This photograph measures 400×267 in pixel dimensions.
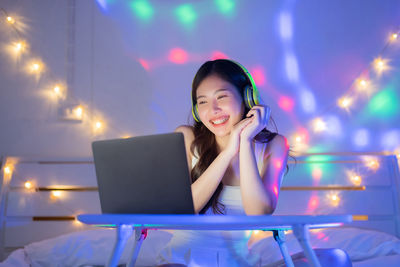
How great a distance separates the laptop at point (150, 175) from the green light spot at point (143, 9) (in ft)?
7.01

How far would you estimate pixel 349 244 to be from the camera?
1.85m

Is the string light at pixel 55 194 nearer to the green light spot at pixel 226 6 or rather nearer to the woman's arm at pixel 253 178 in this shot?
the woman's arm at pixel 253 178

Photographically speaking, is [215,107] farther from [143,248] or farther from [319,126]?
[319,126]

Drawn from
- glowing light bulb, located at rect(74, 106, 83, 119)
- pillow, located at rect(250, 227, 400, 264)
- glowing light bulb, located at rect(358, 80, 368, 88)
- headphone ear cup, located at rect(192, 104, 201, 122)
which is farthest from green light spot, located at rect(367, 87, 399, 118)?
glowing light bulb, located at rect(74, 106, 83, 119)

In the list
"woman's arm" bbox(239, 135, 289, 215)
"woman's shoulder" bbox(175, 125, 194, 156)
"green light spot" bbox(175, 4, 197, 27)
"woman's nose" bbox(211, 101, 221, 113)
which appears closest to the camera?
"woman's arm" bbox(239, 135, 289, 215)

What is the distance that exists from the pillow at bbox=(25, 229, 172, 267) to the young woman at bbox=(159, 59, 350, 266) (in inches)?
19.3

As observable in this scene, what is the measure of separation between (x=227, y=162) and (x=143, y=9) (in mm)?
1919

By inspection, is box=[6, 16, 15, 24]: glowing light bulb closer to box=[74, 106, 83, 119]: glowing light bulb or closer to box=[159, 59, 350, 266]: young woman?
box=[74, 106, 83, 119]: glowing light bulb

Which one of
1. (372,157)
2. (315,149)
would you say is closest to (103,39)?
(315,149)

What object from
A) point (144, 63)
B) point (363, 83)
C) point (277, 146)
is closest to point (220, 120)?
point (277, 146)

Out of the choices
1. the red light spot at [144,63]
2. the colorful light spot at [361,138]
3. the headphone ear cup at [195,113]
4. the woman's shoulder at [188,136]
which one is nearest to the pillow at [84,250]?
the woman's shoulder at [188,136]

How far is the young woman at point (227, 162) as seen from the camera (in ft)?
4.15

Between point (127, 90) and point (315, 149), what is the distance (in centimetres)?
142

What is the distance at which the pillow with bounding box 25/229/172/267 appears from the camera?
178cm
